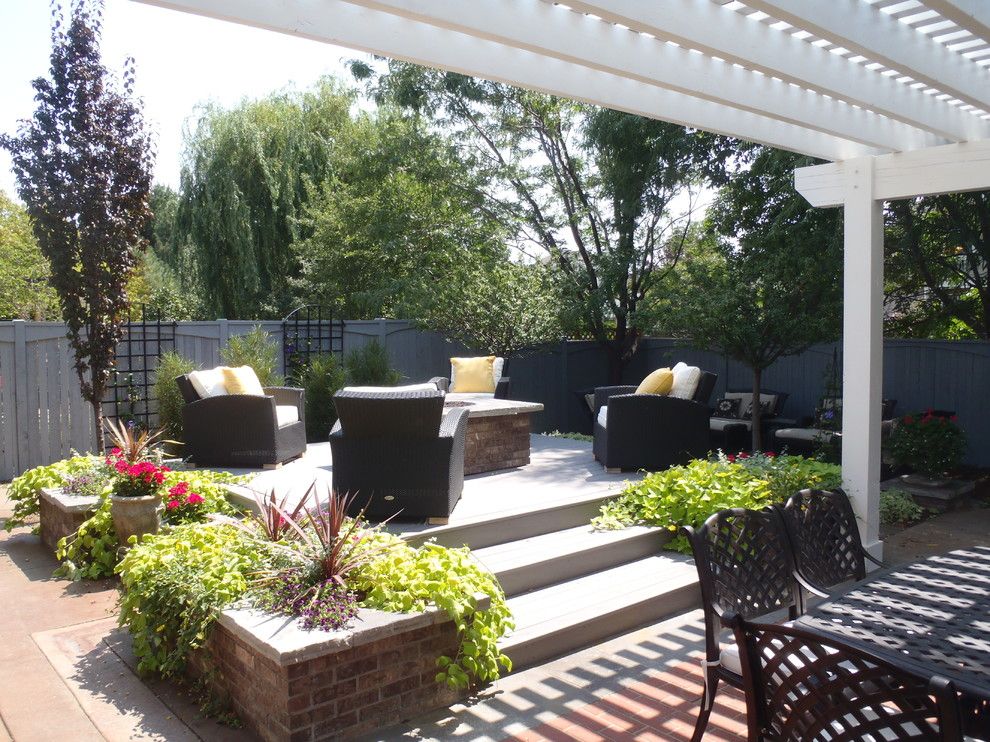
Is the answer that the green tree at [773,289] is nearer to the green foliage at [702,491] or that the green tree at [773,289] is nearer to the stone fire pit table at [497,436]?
the stone fire pit table at [497,436]

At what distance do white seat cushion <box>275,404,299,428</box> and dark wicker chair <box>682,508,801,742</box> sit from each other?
14.7 feet

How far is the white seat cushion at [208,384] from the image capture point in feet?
21.8

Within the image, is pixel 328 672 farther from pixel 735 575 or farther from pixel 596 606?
pixel 596 606

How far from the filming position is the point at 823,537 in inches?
132

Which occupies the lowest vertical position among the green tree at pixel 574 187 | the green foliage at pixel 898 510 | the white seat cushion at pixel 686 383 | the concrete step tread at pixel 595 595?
the green foliage at pixel 898 510

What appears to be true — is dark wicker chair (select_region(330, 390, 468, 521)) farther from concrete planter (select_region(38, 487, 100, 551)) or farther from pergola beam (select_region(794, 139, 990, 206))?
pergola beam (select_region(794, 139, 990, 206))

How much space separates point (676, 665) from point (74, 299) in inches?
220

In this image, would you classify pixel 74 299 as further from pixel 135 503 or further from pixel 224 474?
pixel 135 503

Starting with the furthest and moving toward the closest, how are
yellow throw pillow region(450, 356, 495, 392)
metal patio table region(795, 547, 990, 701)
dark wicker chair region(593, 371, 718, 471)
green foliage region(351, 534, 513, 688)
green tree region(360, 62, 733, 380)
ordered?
green tree region(360, 62, 733, 380)
yellow throw pillow region(450, 356, 495, 392)
dark wicker chair region(593, 371, 718, 471)
green foliage region(351, 534, 513, 688)
metal patio table region(795, 547, 990, 701)

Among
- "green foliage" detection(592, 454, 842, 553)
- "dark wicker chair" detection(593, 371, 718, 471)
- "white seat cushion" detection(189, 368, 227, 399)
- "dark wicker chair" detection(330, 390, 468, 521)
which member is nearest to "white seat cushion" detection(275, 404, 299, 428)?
"white seat cushion" detection(189, 368, 227, 399)

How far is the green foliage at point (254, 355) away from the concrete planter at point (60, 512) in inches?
113

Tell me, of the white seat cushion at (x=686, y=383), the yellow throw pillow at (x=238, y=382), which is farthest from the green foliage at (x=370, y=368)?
the white seat cushion at (x=686, y=383)

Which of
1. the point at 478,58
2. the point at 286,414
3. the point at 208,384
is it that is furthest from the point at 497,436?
the point at 478,58

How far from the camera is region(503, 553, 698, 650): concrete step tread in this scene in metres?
3.90
